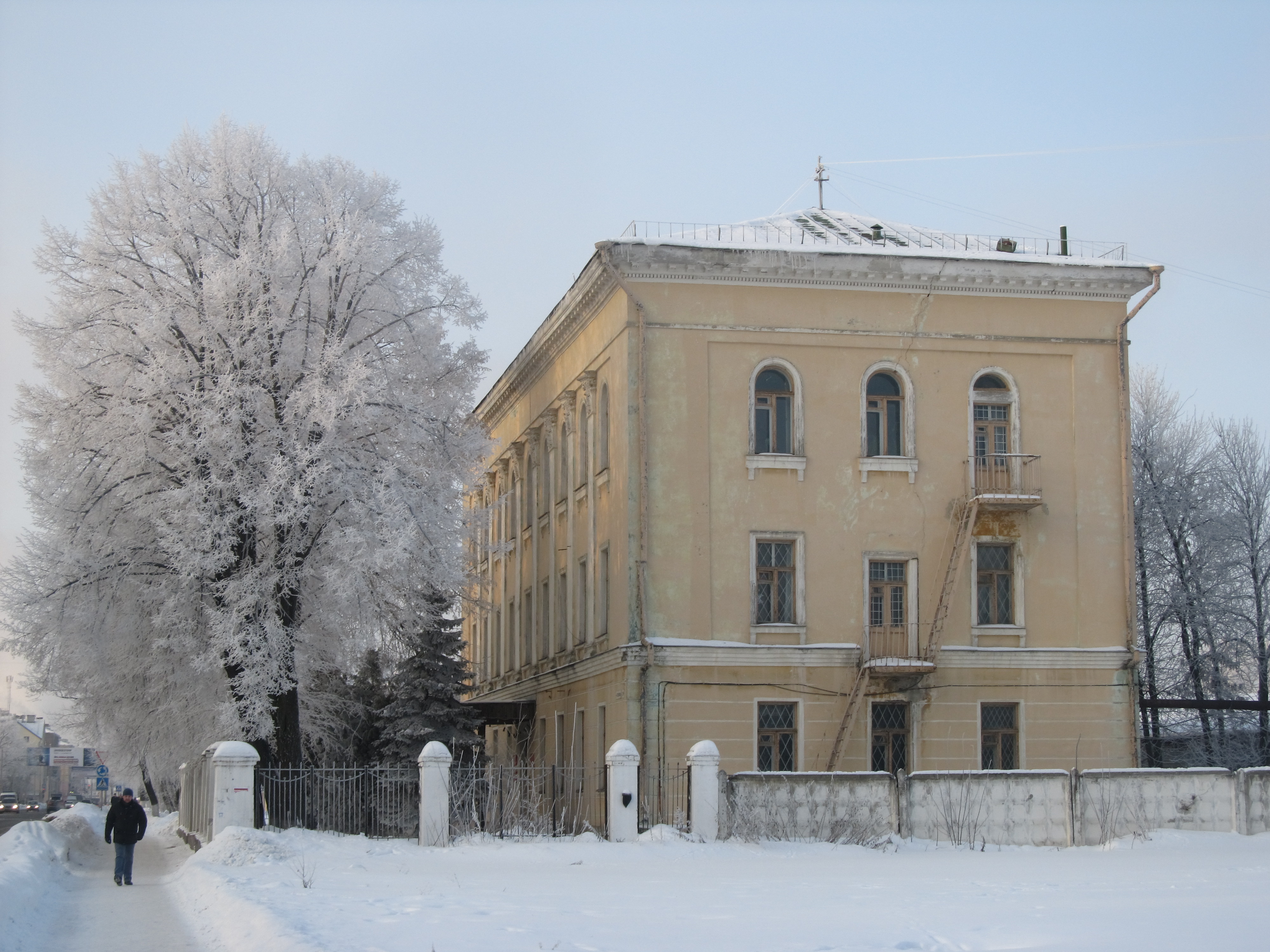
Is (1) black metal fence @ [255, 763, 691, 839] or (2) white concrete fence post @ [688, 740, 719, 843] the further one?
(1) black metal fence @ [255, 763, 691, 839]

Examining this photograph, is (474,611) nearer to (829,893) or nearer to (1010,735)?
(1010,735)

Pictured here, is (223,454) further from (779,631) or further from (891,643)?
(891,643)

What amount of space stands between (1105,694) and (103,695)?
810 inches

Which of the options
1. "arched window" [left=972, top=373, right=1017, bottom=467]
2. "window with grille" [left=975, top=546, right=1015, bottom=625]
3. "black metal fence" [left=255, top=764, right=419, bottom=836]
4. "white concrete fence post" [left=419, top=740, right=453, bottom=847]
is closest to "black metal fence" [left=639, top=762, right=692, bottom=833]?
"white concrete fence post" [left=419, top=740, right=453, bottom=847]

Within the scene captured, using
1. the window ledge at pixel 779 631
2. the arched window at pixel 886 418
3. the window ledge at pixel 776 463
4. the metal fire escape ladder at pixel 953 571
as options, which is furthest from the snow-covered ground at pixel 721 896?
the arched window at pixel 886 418

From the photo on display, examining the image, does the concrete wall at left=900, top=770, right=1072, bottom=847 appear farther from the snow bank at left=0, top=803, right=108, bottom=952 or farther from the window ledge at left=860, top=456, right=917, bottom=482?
the snow bank at left=0, top=803, right=108, bottom=952

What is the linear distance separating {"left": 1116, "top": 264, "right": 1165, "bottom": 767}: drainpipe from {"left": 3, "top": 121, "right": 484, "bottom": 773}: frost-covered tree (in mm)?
13754

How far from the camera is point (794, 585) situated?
30219mm

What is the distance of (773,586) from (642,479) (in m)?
3.46

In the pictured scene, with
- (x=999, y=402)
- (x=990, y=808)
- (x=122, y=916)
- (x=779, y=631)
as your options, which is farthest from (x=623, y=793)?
(x=999, y=402)

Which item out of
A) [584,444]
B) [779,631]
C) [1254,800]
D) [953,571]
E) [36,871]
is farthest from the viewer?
[584,444]

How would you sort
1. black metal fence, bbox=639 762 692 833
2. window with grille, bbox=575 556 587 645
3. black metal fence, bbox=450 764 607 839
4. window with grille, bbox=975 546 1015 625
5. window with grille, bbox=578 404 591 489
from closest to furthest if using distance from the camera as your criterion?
1. black metal fence, bbox=450 764 607 839
2. black metal fence, bbox=639 762 692 833
3. window with grille, bbox=975 546 1015 625
4. window with grille, bbox=578 404 591 489
5. window with grille, bbox=575 556 587 645

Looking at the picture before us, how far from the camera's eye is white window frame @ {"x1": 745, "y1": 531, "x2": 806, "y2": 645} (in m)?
29.8

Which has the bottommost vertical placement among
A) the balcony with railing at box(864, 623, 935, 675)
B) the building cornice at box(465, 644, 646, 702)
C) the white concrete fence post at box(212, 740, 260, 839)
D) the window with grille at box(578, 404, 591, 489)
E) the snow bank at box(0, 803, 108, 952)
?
the snow bank at box(0, 803, 108, 952)
